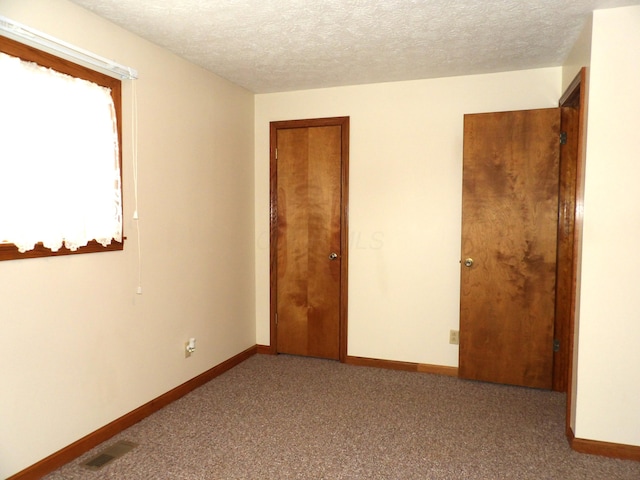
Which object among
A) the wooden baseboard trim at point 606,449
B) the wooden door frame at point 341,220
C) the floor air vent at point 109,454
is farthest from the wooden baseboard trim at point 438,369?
the floor air vent at point 109,454

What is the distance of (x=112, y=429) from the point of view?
2.49m

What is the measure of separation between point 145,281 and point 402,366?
Answer: 2.20 meters

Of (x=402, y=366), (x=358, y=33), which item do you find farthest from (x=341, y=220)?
(x=358, y=33)

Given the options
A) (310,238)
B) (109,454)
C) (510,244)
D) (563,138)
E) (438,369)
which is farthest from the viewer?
(310,238)

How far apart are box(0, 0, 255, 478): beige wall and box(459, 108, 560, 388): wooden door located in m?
1.93

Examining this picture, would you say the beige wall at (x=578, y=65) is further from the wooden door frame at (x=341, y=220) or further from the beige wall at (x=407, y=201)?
the wooden door frame at (x=341, y=220)

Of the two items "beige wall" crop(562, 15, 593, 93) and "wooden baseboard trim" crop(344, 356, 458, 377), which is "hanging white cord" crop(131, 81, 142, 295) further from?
"beige wall" crop(562, 15, 593, 93)

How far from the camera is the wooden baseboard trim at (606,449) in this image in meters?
2.31

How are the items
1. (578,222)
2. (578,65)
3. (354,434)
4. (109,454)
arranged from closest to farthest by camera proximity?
1. (109,454)
2. (578,222)
3. (354,434)
4. (578,65)

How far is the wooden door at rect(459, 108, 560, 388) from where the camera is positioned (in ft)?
10.3

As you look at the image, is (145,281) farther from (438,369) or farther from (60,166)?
(438,369)

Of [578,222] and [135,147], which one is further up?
[135,147]

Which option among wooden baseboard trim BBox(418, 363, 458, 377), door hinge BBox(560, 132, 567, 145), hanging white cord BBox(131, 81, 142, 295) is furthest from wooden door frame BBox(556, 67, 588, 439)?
hanging white cord BBox(131, 81, 142, 295)

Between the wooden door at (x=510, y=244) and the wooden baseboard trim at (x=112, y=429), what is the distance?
2.06m
